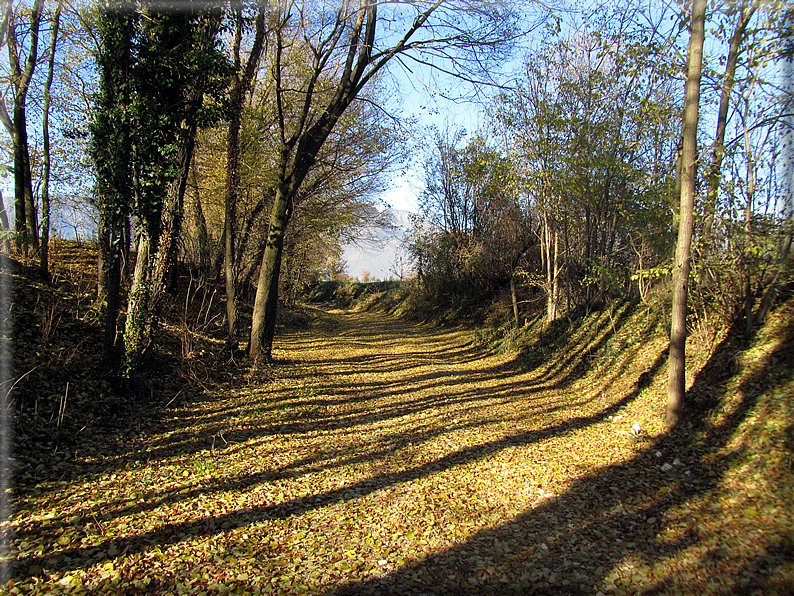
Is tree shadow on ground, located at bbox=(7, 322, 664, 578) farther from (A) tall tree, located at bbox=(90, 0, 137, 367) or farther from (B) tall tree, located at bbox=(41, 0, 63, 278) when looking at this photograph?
(B) tall tree, located at bbox=(41, 0, 63, 278)

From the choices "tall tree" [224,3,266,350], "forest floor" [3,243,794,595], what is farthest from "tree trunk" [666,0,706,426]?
"tall tree" [224,3,266,350]

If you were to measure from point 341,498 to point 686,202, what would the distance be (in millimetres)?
5348

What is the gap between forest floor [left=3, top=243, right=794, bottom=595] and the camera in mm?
3385

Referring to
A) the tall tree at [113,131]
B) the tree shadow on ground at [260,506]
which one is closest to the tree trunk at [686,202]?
the tree shadow on ground at [260,506]

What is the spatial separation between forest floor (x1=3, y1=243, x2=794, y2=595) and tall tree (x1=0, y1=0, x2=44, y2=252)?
588cm

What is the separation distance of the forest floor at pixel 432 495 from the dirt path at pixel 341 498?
22 mm

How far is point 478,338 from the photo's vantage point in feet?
51.0

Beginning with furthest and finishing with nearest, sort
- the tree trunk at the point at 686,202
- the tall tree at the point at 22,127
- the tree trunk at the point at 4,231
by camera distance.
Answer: the tall tree at the point at 22,127
the tree trunk at the point at 4,231
the tree trunk at the point at 686,202

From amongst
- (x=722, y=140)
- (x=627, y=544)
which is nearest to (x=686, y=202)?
Result: (x=722, y=140)

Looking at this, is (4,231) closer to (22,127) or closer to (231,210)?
(22,127)

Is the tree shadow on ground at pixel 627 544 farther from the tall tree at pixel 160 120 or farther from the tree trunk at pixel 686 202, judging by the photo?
the tall tree at pixel 160 120

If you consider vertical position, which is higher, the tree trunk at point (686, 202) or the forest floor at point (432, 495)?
the tree trunk at point (686, 202)

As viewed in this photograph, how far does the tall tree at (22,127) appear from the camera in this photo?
9.65 meters

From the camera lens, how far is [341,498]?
4.68 m
